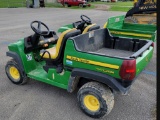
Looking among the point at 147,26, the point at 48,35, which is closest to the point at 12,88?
the point at 48,35

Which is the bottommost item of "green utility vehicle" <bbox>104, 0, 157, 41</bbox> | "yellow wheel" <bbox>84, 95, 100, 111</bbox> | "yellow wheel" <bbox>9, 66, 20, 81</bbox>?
"yellow wheel" <bbox>84, 95, 100, 111</bbox>

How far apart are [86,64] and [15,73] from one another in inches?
70.5

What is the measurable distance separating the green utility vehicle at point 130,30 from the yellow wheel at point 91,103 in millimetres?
2397

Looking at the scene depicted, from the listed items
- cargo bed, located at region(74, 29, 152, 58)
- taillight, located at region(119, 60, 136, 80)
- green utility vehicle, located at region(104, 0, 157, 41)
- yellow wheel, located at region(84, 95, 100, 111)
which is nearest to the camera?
taillight, located at region(119, 60, 136, 80)

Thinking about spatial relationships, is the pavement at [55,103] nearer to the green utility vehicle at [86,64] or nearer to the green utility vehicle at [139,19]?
the green utility vehicle at [86,64]

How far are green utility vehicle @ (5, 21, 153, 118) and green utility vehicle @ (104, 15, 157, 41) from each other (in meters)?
1.11

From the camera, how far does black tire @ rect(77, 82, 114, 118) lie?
2740 millimetres

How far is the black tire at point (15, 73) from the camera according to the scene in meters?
3.74

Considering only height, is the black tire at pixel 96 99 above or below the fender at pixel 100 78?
below

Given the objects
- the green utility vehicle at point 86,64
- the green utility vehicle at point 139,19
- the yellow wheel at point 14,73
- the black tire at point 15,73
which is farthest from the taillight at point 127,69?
the green utility vehicle at point 139,19

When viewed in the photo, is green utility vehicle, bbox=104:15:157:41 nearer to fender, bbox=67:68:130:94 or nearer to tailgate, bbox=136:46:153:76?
tailgate, bbox=136:46:153:76

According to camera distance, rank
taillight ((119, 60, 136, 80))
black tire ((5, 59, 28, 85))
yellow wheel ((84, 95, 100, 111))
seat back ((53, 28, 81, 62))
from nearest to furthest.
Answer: taillight ((119, 60, 136, 80))
yellow wheel ((84, 95, 100, 111))
seat back ((53, 28, 81, 62))
black tire ((5, 59, 28, 85))

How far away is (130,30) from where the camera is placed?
4867mm

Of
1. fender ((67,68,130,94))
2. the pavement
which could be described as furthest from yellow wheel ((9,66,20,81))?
fender ((67,68,130,94))
